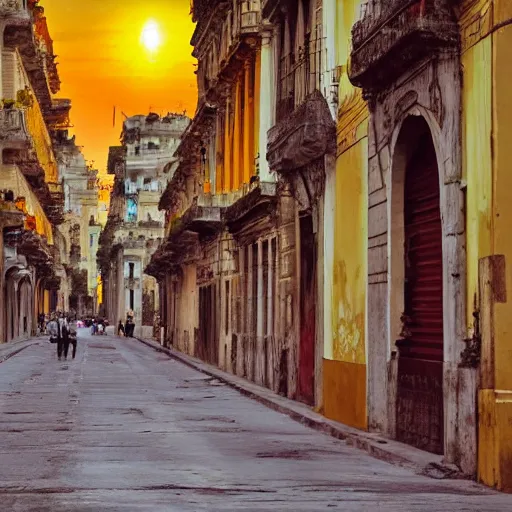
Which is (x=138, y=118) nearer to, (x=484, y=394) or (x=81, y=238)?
(x=81, y=238)

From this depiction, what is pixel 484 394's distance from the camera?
11.6 meters

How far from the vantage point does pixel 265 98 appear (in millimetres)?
28516

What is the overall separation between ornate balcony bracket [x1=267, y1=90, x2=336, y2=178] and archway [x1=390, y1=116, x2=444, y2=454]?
4122 millimetres

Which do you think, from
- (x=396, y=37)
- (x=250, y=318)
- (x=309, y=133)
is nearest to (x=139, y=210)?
(x=250, y=318)

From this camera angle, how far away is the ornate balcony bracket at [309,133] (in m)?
19.5

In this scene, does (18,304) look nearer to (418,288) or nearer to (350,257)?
(350,257)

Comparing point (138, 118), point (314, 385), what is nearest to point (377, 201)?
point (314, 385)

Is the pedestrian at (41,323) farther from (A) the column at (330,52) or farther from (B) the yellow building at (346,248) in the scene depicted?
(B) the yellow building at (346,248)

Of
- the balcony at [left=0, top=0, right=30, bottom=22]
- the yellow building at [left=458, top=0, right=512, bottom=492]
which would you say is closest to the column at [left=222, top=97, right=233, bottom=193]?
the balcony at [left=0, top=0, right=30, bottom=22]

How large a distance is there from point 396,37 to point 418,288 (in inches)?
118

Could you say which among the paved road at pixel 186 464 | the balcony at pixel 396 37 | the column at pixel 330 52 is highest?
the column at pixel 330 52

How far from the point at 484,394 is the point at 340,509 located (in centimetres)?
244

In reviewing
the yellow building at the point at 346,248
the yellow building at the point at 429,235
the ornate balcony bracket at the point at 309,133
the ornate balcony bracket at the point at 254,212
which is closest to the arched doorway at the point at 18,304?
the ornate balcony bracket at the point at 254,212

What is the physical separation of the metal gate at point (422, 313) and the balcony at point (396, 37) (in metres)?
1.02
